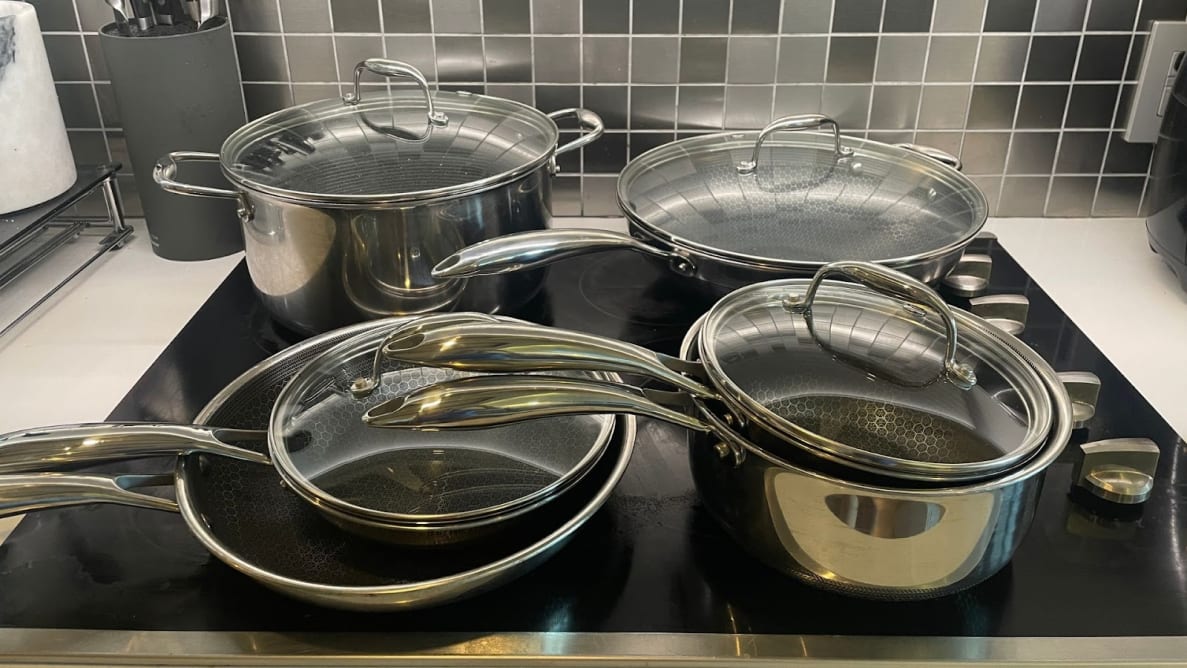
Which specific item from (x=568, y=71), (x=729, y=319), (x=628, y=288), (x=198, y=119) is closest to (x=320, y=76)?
(x=198, y=119)

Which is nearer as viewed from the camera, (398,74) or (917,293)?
(917,293)

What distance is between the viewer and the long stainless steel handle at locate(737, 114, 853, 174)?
86 cm

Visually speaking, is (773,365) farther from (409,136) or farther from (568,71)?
(568,71)

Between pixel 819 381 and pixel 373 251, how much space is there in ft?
1.22

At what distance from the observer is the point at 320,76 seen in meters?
1.00

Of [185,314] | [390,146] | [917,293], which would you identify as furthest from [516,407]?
[185,314]

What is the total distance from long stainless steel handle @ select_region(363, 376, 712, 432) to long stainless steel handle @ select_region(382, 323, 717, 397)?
11 millimetres

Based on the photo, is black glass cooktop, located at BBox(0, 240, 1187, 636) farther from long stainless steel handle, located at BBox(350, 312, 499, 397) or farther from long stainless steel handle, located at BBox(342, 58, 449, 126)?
long stainless steel handle, located at BBox(342, 58, 449, 126)

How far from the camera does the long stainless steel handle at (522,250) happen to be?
0.64 meters

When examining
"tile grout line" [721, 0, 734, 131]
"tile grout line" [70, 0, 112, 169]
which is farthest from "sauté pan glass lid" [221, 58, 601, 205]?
"tile grout line" [70, 0, 112, 169]

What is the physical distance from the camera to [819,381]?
55 cm

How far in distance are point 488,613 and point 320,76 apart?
0.68m

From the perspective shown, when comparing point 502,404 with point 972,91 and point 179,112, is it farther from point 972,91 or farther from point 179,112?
point 972,91

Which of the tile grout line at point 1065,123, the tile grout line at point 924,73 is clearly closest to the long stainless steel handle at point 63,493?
the tile grout line at point 924,73
